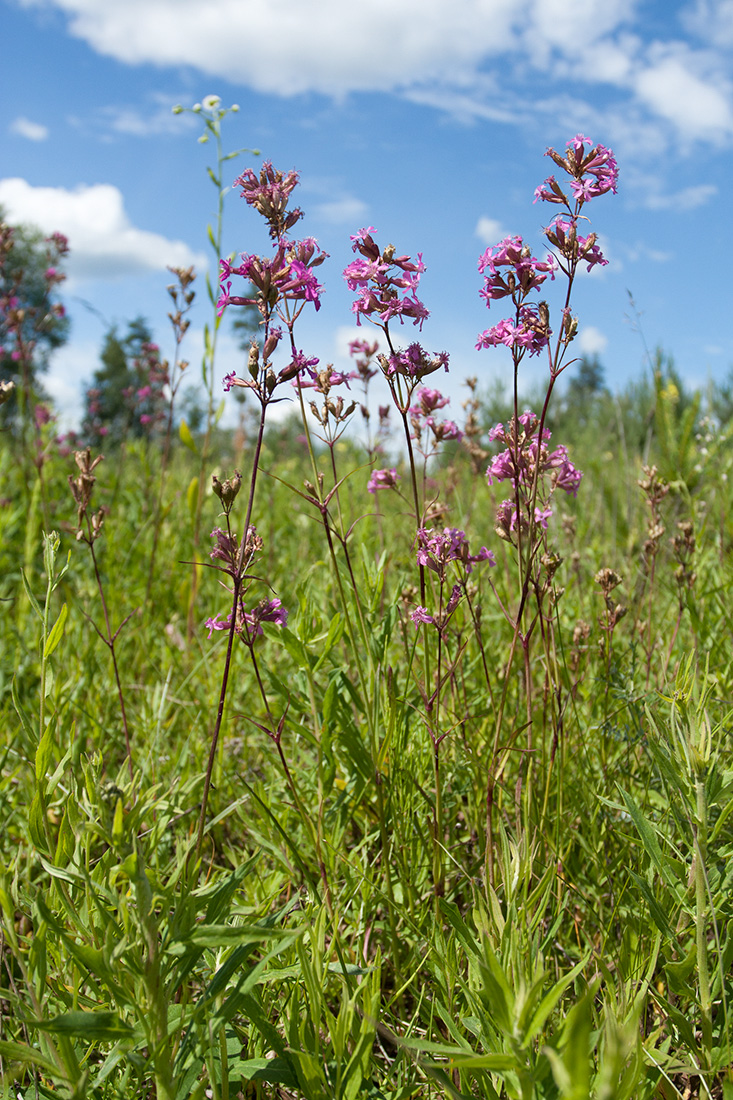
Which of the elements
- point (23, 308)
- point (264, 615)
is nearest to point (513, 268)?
point (264, 615)

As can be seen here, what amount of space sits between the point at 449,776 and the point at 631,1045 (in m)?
0.98

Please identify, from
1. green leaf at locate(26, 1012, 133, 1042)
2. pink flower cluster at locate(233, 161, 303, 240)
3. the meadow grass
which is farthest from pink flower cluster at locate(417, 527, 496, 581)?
green leaf at locate(26, 1012, 133, 1042)

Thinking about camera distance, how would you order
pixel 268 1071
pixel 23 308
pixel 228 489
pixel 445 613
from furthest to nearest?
pixel 23 308, pixel 445 613, pixel 228 489, pixel 268 1071

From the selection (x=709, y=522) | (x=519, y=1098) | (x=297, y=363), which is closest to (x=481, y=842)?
(x=519, y=1098)

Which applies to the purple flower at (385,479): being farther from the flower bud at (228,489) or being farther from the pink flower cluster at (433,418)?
the flower bud at (228,489)

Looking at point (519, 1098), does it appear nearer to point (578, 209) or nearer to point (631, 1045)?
point (631, 1045)

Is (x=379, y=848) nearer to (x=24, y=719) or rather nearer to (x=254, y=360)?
(x=24, y=719)

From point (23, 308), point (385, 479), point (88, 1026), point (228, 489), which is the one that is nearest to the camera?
point (88, 1026)

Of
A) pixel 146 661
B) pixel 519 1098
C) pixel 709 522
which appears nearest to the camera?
pixel 519 1098

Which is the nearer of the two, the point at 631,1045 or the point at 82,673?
the point at 631,1045

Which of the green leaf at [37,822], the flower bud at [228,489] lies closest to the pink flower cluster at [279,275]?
the flower bud at [228,489]

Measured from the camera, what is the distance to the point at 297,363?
4.93 feet

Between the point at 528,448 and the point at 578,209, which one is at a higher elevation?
the point at 578,209

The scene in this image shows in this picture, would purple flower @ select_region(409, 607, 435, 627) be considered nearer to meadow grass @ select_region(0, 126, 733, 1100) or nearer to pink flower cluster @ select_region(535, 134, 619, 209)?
meadow grass @ select_region(0, 126, 733, 1100)
